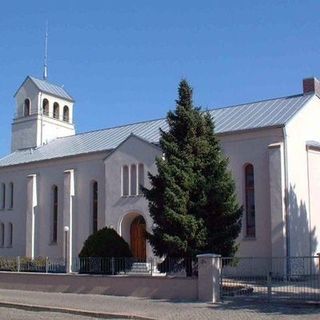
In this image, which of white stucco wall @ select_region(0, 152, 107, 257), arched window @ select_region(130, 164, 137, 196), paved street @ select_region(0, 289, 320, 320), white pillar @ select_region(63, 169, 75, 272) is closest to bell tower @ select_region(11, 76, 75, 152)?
white stucco wall @ select_region(0, 152, 107, 257)

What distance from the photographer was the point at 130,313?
637 inches

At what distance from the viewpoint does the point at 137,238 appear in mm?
31688

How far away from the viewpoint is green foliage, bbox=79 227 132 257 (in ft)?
77.5

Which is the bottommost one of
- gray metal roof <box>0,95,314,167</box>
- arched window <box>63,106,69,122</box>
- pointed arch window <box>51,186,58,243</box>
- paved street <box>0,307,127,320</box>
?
paved street <box>0,307,127,320</box>

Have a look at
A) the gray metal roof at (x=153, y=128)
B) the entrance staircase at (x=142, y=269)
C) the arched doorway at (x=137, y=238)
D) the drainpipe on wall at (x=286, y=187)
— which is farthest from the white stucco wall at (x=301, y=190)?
the arched doorway at (x=137, y=238)

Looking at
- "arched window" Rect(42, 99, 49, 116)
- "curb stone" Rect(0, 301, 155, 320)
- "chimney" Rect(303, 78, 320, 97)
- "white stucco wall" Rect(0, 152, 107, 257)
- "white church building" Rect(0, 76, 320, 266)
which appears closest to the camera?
"curb stone" Rect(0, 301, 155, 320)

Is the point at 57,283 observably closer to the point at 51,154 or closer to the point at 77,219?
the point at 77,219

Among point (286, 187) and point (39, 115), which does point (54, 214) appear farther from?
point (286, 187)

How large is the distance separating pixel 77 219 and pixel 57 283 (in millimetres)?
11401

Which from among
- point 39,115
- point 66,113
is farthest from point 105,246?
point 66,113

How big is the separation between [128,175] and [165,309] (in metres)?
14.8

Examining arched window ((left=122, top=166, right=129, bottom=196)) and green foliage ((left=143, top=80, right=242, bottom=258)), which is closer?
green foliage ((left=143, top=80, right=242, bottom=258))

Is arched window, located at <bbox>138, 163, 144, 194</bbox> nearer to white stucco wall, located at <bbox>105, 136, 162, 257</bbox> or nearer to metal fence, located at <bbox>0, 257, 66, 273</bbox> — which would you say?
white stucco wall, located at <bbox>105, 136, 162, 257</bbox>

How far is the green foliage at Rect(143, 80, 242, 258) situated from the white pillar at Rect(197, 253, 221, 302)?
225 cm
